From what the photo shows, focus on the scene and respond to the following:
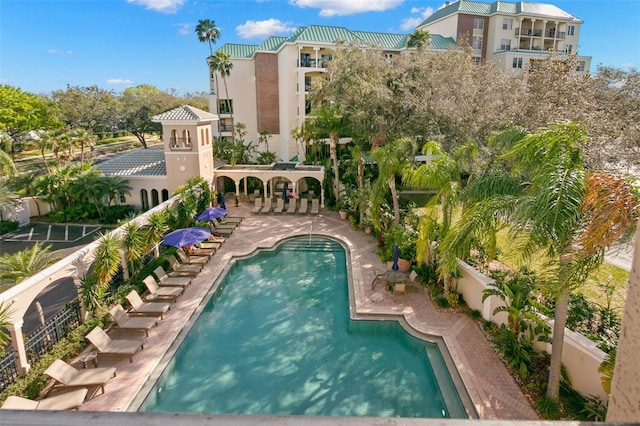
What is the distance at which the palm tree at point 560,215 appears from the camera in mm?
6758

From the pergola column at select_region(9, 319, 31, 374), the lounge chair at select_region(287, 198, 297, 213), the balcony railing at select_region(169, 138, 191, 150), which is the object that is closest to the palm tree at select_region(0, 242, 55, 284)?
the pergola column at select_region(9, 319, 31, 374)

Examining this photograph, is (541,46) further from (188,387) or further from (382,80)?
(188,387)

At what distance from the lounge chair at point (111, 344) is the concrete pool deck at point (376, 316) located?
36 cm

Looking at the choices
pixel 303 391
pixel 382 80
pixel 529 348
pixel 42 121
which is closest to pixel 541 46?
pixel 382 80

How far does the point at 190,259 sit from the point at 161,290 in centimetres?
364

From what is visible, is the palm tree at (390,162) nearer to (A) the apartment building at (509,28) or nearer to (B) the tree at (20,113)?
(A) the apartment building at (509,28)

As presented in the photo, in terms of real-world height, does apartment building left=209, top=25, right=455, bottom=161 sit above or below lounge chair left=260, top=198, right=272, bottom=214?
above

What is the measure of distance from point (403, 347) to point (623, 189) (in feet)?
26.5

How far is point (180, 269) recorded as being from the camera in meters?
18.0

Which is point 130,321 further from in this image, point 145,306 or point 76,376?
point 76,376

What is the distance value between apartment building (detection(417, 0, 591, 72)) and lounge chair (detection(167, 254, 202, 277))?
135 ft

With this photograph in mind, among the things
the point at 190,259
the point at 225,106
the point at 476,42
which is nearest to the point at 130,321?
the point at 190,259

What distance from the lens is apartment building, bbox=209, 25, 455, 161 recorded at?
4012 cm

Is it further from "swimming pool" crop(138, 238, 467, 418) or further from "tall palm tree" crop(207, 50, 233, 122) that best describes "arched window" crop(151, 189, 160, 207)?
"tall palm tree" crop(207, 50, 233, 122)
